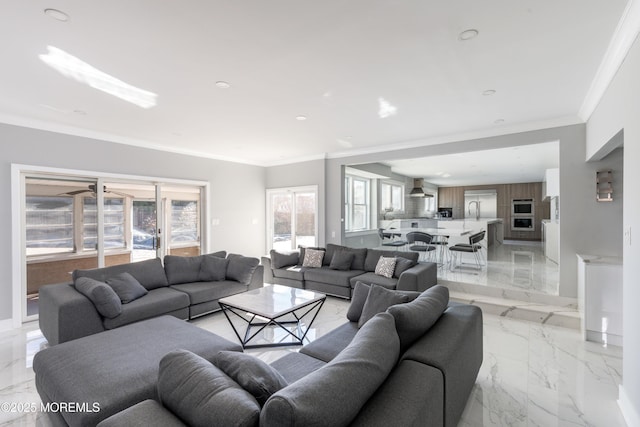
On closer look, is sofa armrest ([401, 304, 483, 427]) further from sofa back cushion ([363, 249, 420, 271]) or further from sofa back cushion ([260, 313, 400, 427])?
sofa back cushion ([363, 249, 420, 271])

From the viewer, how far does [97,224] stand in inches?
189

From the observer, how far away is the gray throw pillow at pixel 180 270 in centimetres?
443

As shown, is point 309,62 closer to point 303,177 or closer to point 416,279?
point 416,279

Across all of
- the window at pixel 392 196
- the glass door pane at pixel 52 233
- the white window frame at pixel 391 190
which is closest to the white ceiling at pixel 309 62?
the glass door pane at pixel 52 233

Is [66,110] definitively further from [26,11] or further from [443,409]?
[443,409]

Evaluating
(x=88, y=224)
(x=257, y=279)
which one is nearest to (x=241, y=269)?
(x=257, y=279)

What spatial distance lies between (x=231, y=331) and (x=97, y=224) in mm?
2975

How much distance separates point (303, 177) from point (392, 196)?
4005mm

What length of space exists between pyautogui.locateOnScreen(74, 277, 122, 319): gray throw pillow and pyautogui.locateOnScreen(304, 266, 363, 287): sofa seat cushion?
A: 283 centimetres

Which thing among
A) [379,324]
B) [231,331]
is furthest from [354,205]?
[379,324]

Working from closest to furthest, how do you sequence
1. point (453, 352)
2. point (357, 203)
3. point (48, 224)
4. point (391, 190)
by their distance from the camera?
point (453, 352) < point (48, 224) < point (357, 203) < point (391, 190)

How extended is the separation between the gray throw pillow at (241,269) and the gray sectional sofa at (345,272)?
96cm

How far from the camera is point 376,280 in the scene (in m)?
4.58

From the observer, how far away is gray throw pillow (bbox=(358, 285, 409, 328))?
8.19 feet
